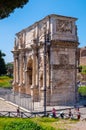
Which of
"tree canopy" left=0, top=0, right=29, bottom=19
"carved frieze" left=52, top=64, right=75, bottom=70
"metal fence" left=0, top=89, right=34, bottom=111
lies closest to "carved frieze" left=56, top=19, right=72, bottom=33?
"carved frieze" left=52, top=64, right=75, bottom=70

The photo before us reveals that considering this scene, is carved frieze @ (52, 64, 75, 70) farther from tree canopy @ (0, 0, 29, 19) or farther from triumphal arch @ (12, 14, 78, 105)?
tree canopy @ (0, 0, 29, 19)

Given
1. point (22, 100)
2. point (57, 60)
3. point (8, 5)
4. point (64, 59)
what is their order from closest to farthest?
point (8, 5) → point (57, 60) → point (64, 59) → point (22, 100)

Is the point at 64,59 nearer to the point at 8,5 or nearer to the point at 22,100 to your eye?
the point at 22,100

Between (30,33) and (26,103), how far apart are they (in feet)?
27.1

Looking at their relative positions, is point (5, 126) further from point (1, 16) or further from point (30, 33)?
point (30, 33)

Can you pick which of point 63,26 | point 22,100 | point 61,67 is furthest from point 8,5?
point 22,100

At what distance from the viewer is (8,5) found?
1498 centimetres

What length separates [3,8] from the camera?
1512cm

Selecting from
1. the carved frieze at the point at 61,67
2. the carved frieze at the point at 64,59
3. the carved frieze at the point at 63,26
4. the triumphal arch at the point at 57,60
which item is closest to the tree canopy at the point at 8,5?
the triumphal arch at the point at 57,60

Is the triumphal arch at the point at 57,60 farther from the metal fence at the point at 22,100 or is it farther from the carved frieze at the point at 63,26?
the metal fence at the point at 22,100

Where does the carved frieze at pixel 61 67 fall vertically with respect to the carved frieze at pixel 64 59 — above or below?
below

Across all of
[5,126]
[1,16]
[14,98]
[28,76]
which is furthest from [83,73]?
[5,126]

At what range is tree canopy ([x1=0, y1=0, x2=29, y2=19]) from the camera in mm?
14819

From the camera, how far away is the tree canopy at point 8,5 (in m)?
14.8
